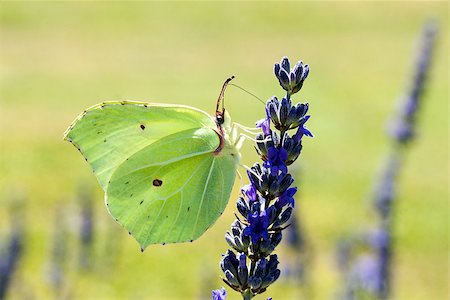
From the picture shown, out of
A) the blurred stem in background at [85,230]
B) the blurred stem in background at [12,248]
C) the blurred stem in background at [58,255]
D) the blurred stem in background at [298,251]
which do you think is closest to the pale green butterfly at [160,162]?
the blurred stem in background at [12,248]

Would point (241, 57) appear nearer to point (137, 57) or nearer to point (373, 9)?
point (137, 57)

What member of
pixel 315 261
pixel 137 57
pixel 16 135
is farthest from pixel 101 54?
pixel 315 261

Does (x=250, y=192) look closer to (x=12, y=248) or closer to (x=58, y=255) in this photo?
(x=12, y=248)

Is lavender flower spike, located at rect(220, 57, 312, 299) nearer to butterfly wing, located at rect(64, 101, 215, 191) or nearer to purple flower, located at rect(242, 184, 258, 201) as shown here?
purple flower, located at rect(242, 184, 258, 201)

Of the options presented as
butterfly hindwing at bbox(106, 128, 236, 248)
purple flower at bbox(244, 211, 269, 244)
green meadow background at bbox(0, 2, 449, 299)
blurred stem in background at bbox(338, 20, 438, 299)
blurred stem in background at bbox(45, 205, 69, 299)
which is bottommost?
purple flower at bbox(244, 211, 269, 244)

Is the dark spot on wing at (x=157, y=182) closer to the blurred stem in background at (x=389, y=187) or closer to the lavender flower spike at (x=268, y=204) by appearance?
the lavender flower spike at (x=268, y=204)

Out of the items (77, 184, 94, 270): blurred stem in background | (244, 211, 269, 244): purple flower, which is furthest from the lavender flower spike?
(77, 184, 94, 270): blurred stem in background
